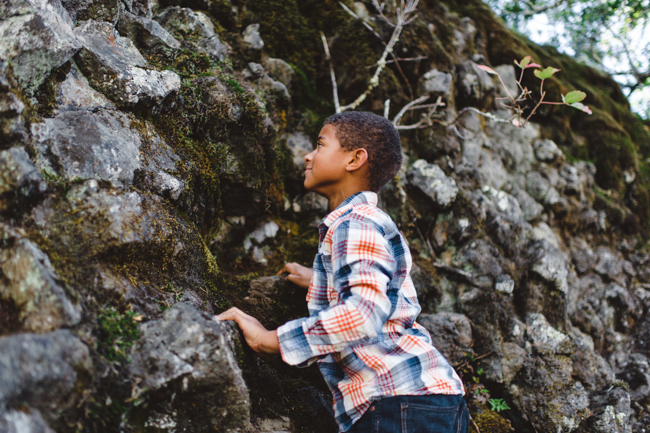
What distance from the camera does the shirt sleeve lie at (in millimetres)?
2074

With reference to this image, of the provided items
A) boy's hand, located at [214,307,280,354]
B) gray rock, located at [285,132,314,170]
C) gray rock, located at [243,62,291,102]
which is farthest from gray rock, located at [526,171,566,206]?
boy's hand, located at [214,307,280,354]

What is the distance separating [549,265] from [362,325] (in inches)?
158

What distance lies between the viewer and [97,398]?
170 cm

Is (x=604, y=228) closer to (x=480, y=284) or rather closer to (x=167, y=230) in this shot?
(x=480, y=284)

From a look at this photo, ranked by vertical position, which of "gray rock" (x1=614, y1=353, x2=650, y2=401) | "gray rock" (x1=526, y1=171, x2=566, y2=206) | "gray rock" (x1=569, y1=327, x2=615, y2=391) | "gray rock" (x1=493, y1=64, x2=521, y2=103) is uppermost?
"gray rock" (x1=493, y1=64, x2=521, y2=103)

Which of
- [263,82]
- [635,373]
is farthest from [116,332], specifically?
[635,373]

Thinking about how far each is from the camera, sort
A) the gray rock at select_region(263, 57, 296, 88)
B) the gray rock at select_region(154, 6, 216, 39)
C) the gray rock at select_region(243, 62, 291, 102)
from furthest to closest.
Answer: the gray rock at select_region(263, 57, 296, 88) < the gray rock at select_region(243, 62, 291, 102) < the gray rock at select_region(154, 6, 216, 39)

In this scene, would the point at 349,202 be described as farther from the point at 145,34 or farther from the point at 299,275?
the point at 145,34

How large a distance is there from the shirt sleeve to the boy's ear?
717 millimetres

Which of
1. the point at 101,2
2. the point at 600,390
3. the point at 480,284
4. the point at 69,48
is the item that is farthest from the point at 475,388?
the point at 101,2

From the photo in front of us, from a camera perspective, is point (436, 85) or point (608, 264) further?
point (608, 264)

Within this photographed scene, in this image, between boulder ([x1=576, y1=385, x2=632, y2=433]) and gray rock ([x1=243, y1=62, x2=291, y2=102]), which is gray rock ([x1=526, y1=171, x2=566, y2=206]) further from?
gray rock ([x1=243, y1=62, x2=291, y2=102])

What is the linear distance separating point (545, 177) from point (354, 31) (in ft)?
13.4

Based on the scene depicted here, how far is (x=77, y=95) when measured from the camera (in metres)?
2.45
